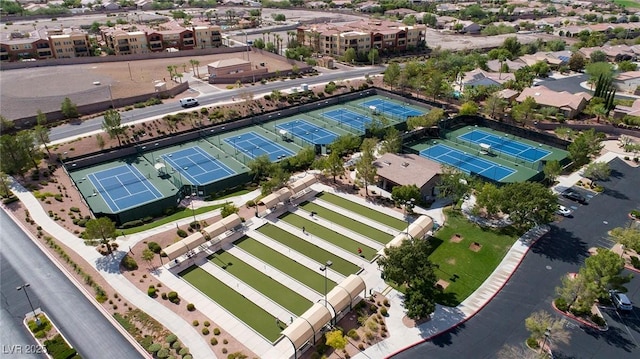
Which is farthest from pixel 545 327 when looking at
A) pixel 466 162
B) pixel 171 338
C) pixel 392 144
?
pixel 466 162

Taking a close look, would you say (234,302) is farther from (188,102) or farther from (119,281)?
(188,102)

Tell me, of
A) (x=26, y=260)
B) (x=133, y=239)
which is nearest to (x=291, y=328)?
(x=133, y=239)

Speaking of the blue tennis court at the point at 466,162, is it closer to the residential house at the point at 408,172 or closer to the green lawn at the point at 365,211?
the residential house at the point at 408,172

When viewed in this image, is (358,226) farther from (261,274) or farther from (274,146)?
(274,146)

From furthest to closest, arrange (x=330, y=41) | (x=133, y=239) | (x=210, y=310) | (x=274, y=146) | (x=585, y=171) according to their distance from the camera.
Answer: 1. (x=330, y=41)
2. (x=274, y=146)
3. (x=585, y=171)
4. (x=133, y=239)
5. (x=210, y=310)

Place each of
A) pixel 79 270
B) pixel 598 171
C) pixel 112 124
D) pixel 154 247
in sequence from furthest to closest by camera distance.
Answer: pixel 112 124
pixel 598 171
pixel 154 247
pixel 79 270

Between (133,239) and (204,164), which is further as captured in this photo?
(204,164)
